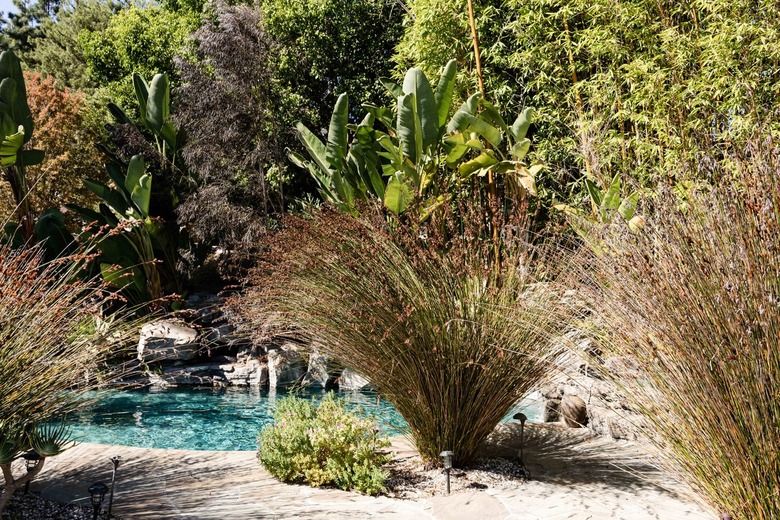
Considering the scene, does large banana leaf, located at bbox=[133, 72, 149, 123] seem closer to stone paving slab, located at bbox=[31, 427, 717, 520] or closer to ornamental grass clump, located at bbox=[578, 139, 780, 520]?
stone paving slab, located at bbox=[31, 427, 717, 520]

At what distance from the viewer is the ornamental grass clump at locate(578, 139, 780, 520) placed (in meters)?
2.11

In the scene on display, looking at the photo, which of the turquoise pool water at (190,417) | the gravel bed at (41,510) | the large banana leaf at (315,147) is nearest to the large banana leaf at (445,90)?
the large banana leaf at (315,147)

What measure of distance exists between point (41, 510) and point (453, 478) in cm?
215

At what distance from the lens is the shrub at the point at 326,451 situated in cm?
350

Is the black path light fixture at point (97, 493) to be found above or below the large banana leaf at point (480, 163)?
below

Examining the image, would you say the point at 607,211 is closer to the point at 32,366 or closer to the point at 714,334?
the point at 714,334

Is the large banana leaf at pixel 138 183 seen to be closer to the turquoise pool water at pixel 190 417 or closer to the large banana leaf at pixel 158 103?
the large banana leaf at pixel 158 103

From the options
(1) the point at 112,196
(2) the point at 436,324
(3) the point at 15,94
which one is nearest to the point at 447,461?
(2) the point at 436,324

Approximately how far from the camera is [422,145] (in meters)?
7.72

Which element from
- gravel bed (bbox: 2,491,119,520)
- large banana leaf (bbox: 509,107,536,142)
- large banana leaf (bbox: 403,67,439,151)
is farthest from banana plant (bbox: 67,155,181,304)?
gravel bed (bbox: 2,491,119,520)

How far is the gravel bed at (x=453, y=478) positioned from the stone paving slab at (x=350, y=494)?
79 millimetres

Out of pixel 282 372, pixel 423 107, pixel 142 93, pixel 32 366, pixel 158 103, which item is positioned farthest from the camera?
pixel 142 93

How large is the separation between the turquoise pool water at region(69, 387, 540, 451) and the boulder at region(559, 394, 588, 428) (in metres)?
0.33

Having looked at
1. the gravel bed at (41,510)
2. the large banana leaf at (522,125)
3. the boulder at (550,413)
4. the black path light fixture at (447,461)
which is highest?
the large banana leaf at (522,125)
